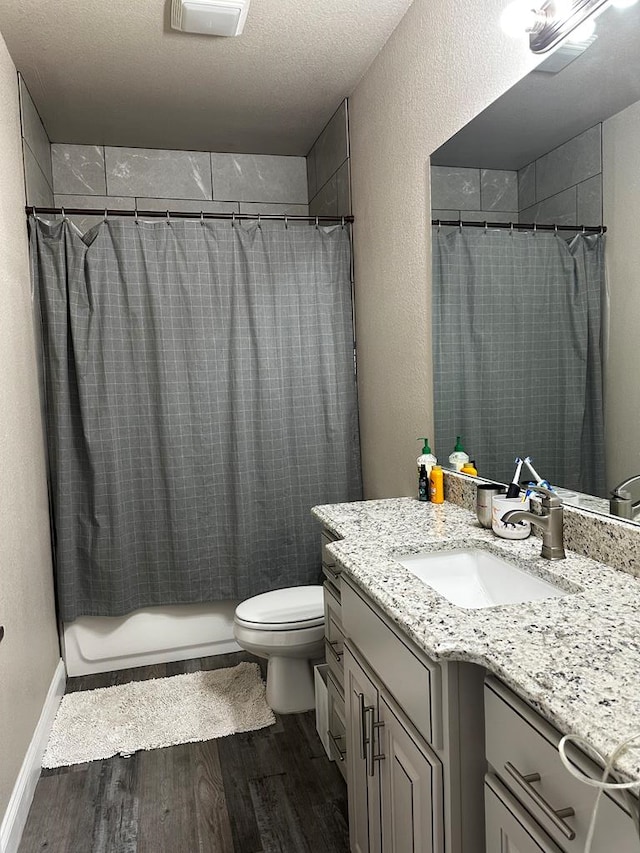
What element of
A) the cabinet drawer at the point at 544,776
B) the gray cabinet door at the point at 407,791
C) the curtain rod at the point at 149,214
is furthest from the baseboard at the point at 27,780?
the curtain rod at the point at 149,214

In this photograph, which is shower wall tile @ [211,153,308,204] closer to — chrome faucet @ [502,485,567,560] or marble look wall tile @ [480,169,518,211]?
marble look wall tile @ [480,169,518,211]

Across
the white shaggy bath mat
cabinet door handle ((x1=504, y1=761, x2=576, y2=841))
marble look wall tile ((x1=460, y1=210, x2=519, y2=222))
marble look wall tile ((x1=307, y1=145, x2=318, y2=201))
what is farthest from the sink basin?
marble look wall tile ((x1=307, y1=145, x2=318, y2=201))

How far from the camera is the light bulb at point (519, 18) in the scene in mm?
1610

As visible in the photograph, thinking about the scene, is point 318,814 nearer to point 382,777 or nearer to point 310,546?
point 382,777

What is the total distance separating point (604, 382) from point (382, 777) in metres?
1.05

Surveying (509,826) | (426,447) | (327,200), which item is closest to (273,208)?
(327,200)

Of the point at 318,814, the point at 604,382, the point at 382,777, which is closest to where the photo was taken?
the point at 382,777

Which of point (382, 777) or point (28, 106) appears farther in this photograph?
point (28, 106)

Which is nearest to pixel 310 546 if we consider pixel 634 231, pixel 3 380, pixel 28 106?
pixel 3 380

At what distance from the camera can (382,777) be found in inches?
55.6

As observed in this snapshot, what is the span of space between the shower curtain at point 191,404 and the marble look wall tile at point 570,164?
1.48 metres

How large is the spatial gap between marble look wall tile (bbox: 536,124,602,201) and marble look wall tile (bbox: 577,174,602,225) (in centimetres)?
2

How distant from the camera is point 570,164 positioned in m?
1.62

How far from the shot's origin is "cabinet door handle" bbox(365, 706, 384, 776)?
1416 mm
